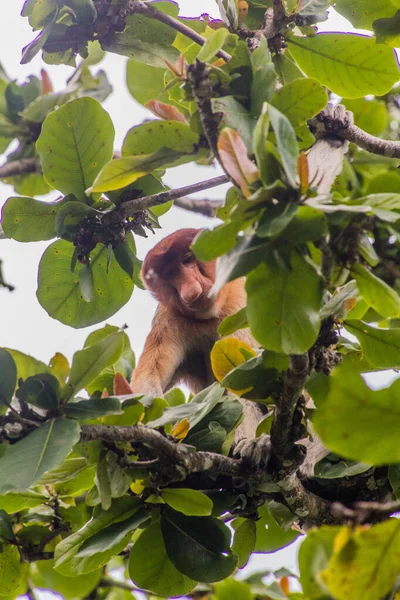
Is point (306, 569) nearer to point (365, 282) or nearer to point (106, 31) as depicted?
point (365, 282)

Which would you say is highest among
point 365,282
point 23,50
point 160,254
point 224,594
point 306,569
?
point 23,50

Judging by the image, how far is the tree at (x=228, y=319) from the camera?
1.34 meters

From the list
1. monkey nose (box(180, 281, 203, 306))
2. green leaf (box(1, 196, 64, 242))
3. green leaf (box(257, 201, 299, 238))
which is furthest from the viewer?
monkey nose (box(180, 281, 203, 306))

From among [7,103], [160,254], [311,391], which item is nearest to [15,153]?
[7,103]

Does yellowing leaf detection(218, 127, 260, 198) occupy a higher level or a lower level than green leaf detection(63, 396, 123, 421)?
higher

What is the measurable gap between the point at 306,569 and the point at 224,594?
367 mm

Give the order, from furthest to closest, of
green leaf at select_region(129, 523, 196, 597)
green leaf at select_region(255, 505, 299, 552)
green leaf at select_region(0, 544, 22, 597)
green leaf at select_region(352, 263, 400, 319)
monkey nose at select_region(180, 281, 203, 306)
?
1. monkey nose at select_region(180, 281, 203, 306)
2. green leaf at select_region(255, 505, 299, 552)
3. green leaf at select_region(0, 544, 22, 597)
4. green leaf at select_region(129, 523, 196, 597)
5. green leaf at select_region(352, 263, 400, 319)

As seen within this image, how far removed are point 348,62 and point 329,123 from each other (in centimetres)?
26

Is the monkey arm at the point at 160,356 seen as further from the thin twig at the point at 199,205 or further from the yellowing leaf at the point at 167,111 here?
the yellowing leaf at the point at 167,111

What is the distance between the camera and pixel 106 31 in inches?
95.9

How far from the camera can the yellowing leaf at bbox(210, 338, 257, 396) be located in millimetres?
2041

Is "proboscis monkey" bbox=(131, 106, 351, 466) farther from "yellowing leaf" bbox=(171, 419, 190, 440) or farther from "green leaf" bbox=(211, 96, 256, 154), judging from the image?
"green leaf" bbox=(211, 96, 256, 154)

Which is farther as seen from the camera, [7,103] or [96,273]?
[96,273]

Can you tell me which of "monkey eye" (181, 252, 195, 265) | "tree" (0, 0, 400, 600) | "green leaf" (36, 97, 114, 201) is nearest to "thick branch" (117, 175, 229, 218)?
"tree" (0, 0, 400, 600)
